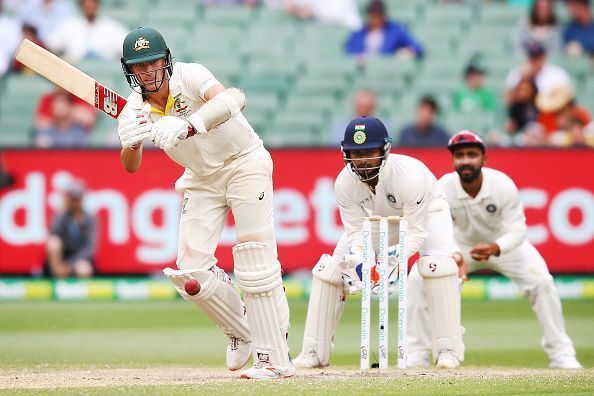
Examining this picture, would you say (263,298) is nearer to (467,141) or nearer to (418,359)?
(418,359)

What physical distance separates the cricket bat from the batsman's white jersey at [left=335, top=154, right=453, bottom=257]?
1.22m

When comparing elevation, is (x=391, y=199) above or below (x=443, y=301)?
above

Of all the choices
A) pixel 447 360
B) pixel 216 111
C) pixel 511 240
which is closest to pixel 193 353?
pixel 447 360

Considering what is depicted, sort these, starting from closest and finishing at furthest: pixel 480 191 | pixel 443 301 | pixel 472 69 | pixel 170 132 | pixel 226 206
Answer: pixel 170 132
pixel 226 206
pixel 443 301
pixel 480 191
pixel 472 69

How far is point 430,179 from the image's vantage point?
635 cm

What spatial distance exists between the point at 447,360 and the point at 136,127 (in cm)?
212

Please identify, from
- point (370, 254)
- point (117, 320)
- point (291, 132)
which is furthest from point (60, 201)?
point (370, 254)

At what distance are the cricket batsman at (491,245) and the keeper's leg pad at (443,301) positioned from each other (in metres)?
0.56

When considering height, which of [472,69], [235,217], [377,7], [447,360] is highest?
[377,7]

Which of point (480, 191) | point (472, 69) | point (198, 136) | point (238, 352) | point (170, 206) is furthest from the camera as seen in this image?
point (472, 69)

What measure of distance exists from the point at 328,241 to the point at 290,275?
47 centimetres

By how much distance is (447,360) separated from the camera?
644 centimetres

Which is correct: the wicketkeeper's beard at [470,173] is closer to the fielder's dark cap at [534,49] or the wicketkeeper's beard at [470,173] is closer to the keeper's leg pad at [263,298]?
the keeper's leg pad at [263,298]

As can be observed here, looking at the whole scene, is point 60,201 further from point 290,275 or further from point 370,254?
point 370,254
